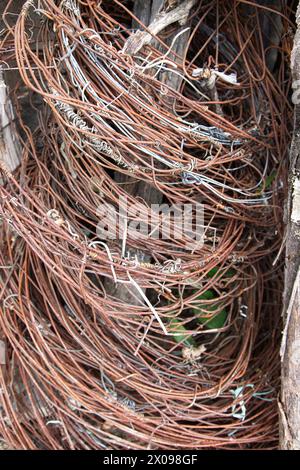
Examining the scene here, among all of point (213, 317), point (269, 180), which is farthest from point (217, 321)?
point (269, 180)

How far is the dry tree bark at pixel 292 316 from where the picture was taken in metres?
1.04

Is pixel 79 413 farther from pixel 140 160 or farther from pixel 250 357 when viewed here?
pixel 140 160

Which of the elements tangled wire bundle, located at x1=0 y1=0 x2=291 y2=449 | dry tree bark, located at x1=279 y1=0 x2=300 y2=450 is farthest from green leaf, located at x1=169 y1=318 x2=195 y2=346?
dry tree bark, located at x1=279 y1=0 x2=300 y2=450

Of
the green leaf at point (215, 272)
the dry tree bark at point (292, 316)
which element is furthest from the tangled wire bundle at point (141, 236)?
the dry tree bark at point (292, 316)

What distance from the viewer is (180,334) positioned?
1.23 metres

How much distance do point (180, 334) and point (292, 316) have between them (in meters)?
0.29

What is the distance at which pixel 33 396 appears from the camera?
1.33m

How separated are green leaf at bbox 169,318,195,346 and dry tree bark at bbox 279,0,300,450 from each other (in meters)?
0.26

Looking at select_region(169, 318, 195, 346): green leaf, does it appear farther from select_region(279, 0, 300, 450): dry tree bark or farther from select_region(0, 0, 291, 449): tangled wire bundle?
select_region(279, 0, 300, 450): dry tree bark

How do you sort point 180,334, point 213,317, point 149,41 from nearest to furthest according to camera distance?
1. point 149,41
2. point 180,334
3. point 213,317

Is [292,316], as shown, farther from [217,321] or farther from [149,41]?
[149,41]

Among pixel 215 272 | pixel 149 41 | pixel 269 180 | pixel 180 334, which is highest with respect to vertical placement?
pixel 149 41

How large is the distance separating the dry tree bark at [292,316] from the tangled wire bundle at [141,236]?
0.14 m
